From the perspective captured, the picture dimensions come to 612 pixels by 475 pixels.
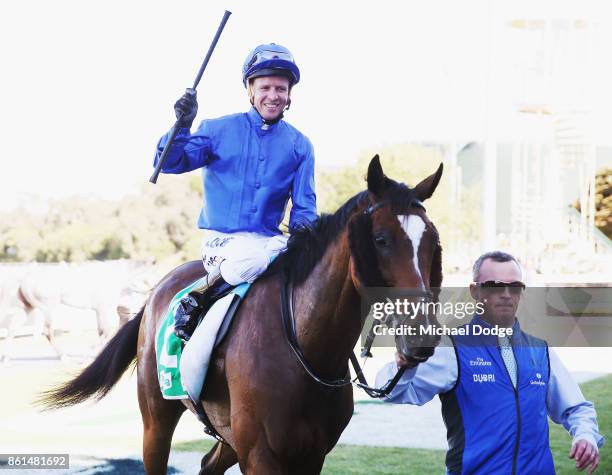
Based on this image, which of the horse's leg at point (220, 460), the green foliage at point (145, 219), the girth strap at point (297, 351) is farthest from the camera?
the green foliage at point (145, 219)

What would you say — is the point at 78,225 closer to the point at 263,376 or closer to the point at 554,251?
the point at 554,251

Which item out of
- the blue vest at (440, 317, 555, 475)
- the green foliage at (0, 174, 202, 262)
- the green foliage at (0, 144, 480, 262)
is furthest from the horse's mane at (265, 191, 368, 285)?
the green foliage at (0, 174, 202, 262)

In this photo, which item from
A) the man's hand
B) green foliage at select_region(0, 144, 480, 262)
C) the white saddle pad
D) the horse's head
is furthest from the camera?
green foliage at select_region(0, 144, 480, 262)

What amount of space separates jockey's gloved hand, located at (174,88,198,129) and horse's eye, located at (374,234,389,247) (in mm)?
1105

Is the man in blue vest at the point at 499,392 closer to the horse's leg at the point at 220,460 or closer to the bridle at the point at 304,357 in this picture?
the bridle at the point at 304,357

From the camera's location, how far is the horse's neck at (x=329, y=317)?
9.21 ft

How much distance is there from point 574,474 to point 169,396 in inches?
118

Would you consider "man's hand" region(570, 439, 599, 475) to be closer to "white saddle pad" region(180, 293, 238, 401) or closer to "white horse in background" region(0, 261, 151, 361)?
"white saddle pad" region(180, 293, 238, 401)

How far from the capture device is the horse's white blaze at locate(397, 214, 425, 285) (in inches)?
97.3

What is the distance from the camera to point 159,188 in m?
30.7

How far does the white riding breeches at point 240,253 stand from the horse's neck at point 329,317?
0.98 ft

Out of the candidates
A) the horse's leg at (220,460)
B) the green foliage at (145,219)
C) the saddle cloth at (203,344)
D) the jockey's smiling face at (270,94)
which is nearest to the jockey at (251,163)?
the jockey's smiling face at (270,94)

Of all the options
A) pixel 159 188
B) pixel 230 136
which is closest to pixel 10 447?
pixel 230 136

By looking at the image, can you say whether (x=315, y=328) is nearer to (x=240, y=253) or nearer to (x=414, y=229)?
(x=240, y=253)
